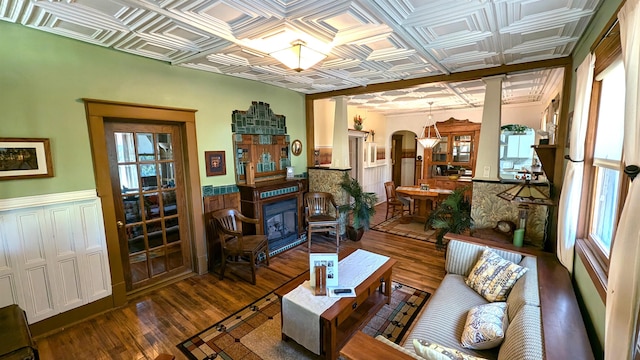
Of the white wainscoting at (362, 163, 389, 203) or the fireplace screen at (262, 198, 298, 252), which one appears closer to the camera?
the fireplace screen at (262, 198, 298, 252)

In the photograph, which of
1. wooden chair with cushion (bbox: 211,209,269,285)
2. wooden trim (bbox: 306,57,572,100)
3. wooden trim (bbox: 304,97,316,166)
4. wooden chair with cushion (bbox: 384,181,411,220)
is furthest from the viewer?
wooden chair with cushion (bbox: 384,181,411,220)

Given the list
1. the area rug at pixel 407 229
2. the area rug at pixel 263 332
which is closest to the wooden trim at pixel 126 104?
the area rug at pixel 263 332

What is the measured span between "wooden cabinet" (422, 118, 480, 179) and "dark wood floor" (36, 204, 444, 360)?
319 centimetres

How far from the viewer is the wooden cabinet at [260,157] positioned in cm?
383

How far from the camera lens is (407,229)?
507cm

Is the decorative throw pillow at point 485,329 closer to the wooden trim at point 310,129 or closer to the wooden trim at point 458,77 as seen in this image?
the wooden trim at point 458,77

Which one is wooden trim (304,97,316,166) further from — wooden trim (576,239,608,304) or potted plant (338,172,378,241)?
wooden trim (576,239,608,304)

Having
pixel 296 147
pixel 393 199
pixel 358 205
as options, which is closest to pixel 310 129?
pixel 296 147

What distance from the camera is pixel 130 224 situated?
293cm

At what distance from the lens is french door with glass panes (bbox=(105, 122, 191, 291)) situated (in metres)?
2.84

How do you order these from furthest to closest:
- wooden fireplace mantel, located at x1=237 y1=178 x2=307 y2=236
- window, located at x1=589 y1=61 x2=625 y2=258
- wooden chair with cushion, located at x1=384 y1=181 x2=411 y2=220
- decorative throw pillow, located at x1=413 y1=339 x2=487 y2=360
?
1. wooden chair with cushion, located at x1=384 y1=181 x2=411 y2=220
2. wooden fireplace mantel, located at x1=237 y1=178 x2=307 y2=236
3. window, located at x1=589 y1=61 x2=625 y2=258
4. decorative throw pillow, located at x1=413 y1=339 x2=487 y2=360

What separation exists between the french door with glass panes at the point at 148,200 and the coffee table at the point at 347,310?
1.83m

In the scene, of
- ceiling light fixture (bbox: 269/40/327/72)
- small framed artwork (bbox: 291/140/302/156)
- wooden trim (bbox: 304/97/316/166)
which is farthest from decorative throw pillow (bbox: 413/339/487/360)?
wooden trim (bbox: 304/97/316/166)

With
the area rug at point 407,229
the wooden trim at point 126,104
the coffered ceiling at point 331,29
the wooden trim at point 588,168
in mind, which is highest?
the coffered ceiling at point 331,29
